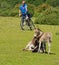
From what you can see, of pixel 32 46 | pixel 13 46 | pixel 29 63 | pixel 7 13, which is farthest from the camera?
pixel 7 13

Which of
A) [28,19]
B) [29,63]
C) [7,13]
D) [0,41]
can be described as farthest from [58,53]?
[7,13]

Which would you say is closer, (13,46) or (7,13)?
(13,46)

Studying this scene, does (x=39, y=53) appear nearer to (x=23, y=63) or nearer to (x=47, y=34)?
(x=47, y=34)

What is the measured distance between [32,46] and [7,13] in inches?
1695

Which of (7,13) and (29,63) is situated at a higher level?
(29,63)

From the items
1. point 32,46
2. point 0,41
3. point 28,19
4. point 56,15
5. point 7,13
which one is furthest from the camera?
point 7,13

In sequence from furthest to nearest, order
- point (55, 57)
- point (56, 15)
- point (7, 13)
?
point (7, 13)
point (56, 15)
point (55, 57)

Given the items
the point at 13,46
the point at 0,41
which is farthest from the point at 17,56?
the point at 0,41

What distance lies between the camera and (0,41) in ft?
70.3

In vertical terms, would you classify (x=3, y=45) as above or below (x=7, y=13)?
above

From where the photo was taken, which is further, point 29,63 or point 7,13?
point 7,13

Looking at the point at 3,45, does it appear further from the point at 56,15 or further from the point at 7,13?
the point at 7,13

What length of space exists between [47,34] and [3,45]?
405 centimetres

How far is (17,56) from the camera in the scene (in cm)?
1591
